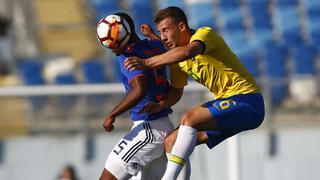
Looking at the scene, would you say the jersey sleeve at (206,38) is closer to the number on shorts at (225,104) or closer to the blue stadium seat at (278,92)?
the number on shorts at (225,104)

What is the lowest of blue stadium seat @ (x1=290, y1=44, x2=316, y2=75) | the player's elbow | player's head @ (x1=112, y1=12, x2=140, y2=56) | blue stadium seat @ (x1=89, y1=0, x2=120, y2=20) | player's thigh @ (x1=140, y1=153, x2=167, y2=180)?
blue stadium seat @ (x1=290, y1=44, x2=316, y2=75)

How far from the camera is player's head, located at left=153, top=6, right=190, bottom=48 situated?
6.88 m

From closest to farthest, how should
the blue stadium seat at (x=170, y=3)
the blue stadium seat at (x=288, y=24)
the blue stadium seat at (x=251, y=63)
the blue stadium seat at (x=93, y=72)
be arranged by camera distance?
the blue stadium seat at (x=251, y=63)
the blue stadium seat at (x=93, y=72)
the blue stadium seat at (x=288, y=24)
the blue stadium seat at (x=170, y=3)

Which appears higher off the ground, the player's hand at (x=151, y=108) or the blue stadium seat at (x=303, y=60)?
the player's hand at (x=151, y=108)

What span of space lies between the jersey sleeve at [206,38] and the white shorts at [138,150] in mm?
854

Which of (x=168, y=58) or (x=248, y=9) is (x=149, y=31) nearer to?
(x=168, y=58)

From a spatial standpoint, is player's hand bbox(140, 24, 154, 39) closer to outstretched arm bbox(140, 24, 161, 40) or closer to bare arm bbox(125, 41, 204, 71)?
outstretched arm bbox(140, 24, 161, 40)

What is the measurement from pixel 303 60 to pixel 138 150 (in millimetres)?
9233

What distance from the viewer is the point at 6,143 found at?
37.8 feet

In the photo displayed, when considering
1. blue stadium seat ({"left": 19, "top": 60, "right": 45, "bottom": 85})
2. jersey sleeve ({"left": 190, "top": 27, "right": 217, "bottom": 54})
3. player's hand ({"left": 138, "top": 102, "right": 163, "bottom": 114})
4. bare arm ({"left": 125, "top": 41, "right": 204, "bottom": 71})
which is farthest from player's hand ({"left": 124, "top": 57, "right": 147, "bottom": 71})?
blue stadium seat ({"left": 19, "top": 60, "right": 45, "bottom": 85})

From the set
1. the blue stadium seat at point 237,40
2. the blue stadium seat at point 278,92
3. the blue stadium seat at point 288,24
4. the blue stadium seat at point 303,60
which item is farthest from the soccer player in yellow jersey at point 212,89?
the blue stadium seat at point 288,24

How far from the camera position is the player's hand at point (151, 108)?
7324 mm

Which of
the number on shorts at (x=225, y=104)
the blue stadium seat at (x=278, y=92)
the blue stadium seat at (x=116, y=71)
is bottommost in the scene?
the blue stadium seat at (x=116, y=71)

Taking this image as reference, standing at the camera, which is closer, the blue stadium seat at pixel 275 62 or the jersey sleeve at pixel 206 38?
the jersey sleeve at pixel 206 38
